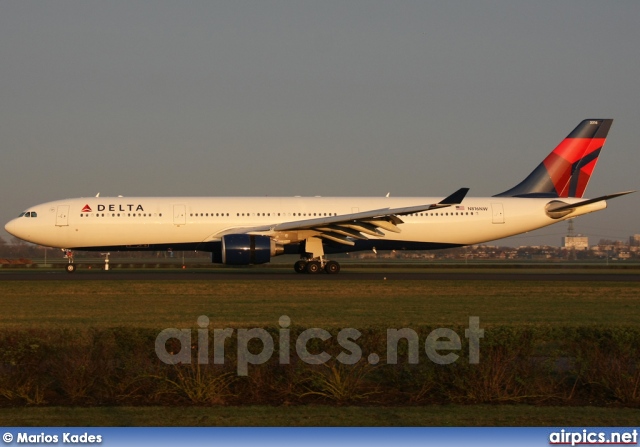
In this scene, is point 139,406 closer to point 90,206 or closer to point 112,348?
point 112,348

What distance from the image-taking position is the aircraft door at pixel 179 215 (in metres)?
36.2

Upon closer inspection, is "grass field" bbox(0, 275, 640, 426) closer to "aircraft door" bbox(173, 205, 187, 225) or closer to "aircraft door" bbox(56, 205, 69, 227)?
"aircraft door" bbox(56, 205, 69, 227)

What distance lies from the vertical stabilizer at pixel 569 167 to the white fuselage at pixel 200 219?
1.77 meters

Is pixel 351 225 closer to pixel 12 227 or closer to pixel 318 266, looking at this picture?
pixel 318 266

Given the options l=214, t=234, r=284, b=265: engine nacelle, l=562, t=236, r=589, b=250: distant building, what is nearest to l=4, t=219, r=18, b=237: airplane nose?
l=214, t=234, r=284, b=265: engine nacelle

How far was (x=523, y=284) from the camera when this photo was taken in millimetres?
28234

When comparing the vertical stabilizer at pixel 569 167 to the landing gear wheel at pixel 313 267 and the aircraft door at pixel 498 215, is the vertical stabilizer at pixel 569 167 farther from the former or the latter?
the landing gear wheel at pixel 313 267

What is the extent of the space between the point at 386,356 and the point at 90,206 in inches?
1091

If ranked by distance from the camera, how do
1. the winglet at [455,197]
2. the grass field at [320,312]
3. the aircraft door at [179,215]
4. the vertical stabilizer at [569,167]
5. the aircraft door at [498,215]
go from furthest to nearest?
the vertical stabilizer at [569,167]
the aircraft door at [498,215]
the aircraft door at [179,215]
the winglet at [455,197]
the grass field at [320,312]

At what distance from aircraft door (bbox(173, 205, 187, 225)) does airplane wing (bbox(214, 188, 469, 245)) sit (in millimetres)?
1616

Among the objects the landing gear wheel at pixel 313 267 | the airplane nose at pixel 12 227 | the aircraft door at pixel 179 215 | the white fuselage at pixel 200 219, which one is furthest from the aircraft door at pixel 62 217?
the landing gear wheel at pixel 313 267

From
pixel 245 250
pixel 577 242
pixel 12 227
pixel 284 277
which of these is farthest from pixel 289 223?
pixel 577 242

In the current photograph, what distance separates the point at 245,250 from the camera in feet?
107

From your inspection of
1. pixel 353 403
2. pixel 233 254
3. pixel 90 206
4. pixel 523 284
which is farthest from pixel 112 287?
pixel 353 403
